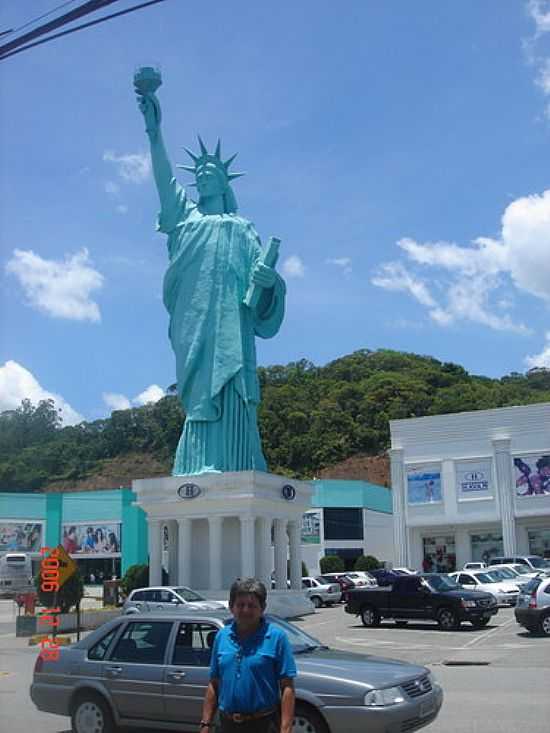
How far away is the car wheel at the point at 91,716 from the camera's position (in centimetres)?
922

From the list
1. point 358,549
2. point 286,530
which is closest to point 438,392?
point 358,549

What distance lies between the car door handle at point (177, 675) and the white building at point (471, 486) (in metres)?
40.6

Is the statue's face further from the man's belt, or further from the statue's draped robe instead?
the man's belt

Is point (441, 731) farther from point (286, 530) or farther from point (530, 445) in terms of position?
point (530, 445)

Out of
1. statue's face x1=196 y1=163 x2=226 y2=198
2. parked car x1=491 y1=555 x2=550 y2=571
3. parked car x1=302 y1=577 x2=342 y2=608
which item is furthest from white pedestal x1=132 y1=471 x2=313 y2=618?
statue's face x1=196 y1=163 x2=226 y2=198

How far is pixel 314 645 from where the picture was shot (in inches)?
376

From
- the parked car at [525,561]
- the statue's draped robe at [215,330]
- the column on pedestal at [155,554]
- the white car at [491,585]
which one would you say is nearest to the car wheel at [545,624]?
the white car at [491,585]

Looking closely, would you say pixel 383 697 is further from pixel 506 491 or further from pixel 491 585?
pixel 506 491

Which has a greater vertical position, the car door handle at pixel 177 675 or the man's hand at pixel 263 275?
the man's hand at pixel 263 275

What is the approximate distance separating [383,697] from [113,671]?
3.07 m

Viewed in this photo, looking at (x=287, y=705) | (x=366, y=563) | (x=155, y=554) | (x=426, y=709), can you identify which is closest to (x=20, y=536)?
(x=366, y=563)

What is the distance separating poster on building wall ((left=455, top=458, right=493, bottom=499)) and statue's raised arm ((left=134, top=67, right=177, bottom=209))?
77.3 feet

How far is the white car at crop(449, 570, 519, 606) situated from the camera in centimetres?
3092

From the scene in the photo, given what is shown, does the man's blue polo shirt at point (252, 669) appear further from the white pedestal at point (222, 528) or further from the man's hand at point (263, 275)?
the man's hand at point (263, 275)
